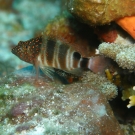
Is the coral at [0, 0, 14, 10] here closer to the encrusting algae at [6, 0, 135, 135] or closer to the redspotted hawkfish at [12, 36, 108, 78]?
the encrusting algae at [6, 0, 135, 135]

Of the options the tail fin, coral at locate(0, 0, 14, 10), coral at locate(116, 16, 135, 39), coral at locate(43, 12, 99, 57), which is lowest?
the tail fin

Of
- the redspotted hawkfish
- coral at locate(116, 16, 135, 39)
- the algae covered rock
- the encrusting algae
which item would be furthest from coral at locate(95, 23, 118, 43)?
the algae covered rock

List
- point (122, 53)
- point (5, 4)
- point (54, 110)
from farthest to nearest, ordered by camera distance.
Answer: point (5, 4)
point (122, 53)
point (54, 110)

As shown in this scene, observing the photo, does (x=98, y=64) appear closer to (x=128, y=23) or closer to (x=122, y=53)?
(x=122, y=53)

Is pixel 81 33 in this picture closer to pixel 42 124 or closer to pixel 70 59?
pixel 70 59

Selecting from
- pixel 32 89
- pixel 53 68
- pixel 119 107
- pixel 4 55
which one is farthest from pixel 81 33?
pixel 4 55

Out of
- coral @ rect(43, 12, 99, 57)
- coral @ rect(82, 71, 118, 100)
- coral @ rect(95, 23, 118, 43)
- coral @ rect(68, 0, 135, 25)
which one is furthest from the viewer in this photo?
coral @ rect(43, 12, 99, 57)

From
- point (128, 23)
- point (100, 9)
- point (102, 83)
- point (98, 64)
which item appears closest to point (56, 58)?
point (98, 64)

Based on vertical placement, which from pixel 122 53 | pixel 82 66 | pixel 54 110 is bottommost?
pixel 54 110
